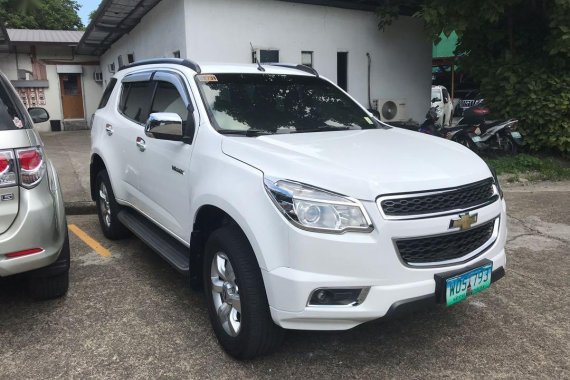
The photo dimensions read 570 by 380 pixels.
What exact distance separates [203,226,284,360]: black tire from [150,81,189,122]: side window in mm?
1205

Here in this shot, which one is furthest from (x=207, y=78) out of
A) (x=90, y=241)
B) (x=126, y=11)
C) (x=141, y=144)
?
(x=126, y=11)

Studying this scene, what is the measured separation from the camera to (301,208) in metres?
2.52

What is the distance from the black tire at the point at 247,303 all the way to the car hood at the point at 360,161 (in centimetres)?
46

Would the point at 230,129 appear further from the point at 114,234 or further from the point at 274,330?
the point at 114,234

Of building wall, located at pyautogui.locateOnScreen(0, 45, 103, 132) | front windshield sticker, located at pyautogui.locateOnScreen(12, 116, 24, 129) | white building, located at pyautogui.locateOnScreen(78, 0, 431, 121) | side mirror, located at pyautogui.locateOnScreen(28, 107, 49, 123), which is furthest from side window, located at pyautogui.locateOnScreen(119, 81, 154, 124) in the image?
building wall, located at pyautogui.locateOnScreen(0, 45, 103, 132)

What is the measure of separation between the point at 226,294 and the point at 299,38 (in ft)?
26.6

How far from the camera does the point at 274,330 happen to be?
2787 millimetres

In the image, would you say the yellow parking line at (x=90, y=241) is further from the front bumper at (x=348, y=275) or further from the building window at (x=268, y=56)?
the building window at (x=268, y=56)

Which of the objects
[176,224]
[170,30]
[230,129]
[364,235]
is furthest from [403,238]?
[170,30]

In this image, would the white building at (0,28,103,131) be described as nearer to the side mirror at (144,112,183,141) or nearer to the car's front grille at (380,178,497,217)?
the side mirror at (144,112,183,141)

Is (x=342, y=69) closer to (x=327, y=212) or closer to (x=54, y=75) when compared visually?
(x=327, y=212)

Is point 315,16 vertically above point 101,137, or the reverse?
point 315,16

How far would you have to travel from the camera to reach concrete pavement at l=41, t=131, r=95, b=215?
22.3 ft

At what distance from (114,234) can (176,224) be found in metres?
1.88
